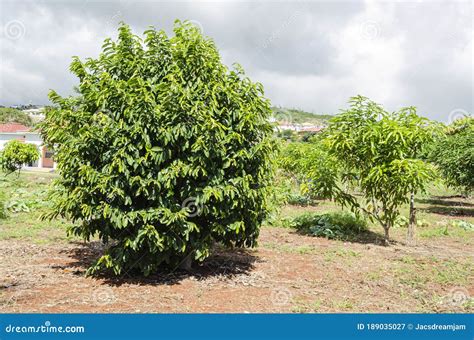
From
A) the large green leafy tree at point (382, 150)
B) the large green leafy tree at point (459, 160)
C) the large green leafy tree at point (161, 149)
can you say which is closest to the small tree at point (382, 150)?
the large green leafy tree at point (382, 150)

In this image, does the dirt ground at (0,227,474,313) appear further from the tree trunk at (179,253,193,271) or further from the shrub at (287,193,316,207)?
the shrub at (287,193,316,207)

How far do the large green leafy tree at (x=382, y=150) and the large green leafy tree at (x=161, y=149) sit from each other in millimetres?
3749

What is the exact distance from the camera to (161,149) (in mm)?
5879

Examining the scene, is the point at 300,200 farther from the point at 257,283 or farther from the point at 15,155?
the point at 15,155

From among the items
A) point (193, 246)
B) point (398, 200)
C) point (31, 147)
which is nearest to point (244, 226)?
point (193, 246)

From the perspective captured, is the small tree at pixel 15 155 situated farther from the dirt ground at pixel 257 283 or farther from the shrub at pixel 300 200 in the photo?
the shrub at pixel 300 200

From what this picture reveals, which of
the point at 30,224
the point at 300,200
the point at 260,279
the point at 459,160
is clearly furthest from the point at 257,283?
the point at 459,160

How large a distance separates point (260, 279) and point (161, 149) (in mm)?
2798

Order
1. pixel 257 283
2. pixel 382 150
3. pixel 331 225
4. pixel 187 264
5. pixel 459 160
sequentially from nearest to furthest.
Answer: pixel 257 283 → pixel 187 264 → pixel 382 150 → pixel 331 225 → pixel 459 160

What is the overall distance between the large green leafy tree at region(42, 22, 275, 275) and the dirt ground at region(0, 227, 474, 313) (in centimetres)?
53

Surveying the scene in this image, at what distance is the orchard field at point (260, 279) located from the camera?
18.1ft

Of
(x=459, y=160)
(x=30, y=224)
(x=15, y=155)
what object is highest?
(x=459, y=160)

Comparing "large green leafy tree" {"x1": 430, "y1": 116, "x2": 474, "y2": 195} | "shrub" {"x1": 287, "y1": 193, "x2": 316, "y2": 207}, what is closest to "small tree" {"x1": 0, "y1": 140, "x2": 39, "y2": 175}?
"shrub" {"x1": 287, "y1": 193, "x2": 316, "y2": 207}

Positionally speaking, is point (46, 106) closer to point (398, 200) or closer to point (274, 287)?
point (274, 287)
